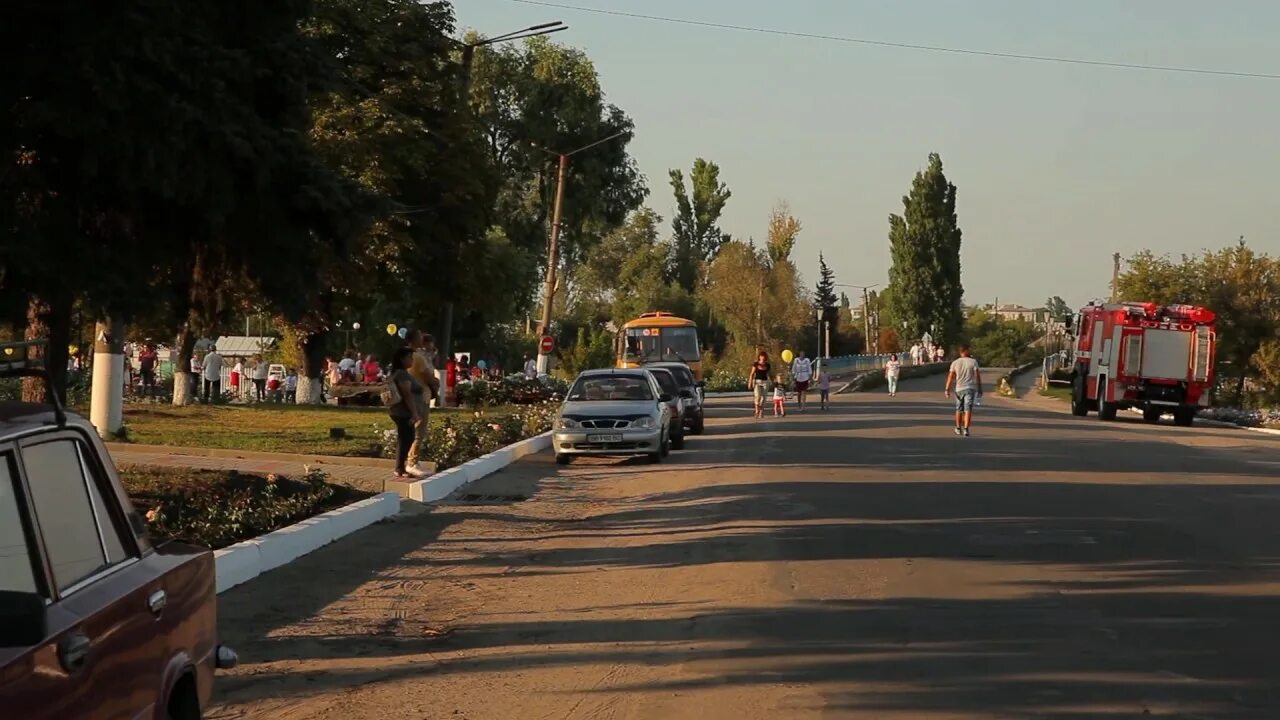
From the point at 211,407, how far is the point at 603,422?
11683 mm

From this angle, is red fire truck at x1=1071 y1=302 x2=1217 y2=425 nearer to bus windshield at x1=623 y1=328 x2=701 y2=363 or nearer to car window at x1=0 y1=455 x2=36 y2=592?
bus windshield at x1=623 y1=328 x2=701 y2=363

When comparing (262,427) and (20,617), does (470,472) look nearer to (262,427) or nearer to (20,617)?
(262,427)

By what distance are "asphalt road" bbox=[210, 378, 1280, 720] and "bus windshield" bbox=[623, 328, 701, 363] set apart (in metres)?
29.0

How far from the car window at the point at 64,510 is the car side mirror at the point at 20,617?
75cm

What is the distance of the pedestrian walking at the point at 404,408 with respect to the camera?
18.9 metres

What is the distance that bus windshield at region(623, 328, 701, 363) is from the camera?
4972 cm

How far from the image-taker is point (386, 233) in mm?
32688

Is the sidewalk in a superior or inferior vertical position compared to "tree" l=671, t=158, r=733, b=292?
inferior

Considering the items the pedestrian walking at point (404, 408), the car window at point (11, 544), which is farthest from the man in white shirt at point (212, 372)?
the car window at point (11, 544)

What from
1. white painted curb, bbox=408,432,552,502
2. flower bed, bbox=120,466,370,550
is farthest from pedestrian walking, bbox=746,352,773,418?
flower bed, bbox=120,466,370,550

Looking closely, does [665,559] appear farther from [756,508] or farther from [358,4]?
[358,4]

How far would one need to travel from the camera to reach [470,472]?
21.0 meters

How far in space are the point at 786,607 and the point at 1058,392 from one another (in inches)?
2752

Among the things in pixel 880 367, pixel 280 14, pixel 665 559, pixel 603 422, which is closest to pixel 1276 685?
pixel 665 559
